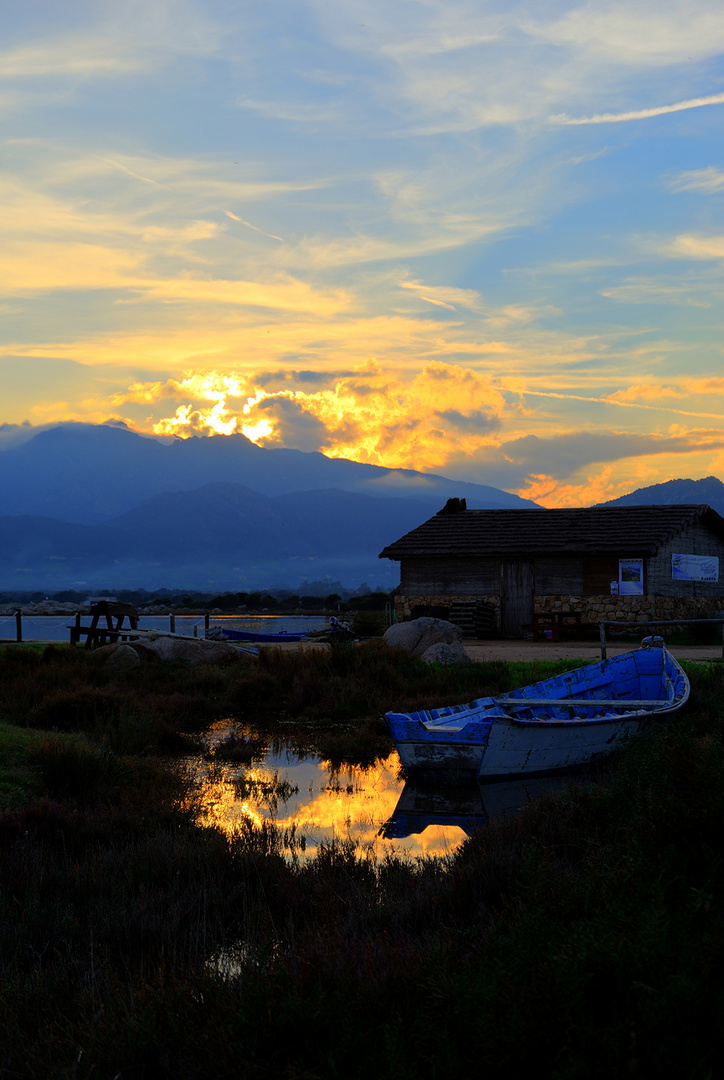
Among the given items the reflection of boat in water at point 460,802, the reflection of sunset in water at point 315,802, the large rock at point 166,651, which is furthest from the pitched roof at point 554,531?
the reflection of boat in water at point 460,802

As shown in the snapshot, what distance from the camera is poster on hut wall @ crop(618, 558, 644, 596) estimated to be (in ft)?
115

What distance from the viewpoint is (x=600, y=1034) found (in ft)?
11.2

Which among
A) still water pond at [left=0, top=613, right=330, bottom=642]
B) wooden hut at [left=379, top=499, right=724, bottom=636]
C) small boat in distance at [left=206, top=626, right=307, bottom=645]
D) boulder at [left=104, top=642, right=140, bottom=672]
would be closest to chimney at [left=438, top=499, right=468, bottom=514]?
wooden hut at [left=379, top=499, right=724, bottom=636]

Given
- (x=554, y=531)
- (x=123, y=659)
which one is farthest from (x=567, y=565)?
(x=123, y=659)

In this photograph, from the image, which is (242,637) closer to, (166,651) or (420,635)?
(420,635)

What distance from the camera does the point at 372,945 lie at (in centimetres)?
502

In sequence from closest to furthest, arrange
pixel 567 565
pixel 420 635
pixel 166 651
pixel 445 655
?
1. pixel 166 651
2. pixel 445 655
3. pixel 420 635
4. pixel 567 565

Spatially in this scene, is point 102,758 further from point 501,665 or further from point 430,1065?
point 501,665

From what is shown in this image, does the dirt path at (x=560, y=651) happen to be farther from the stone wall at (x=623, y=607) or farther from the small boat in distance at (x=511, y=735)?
the small boat in distance at (x=511, y=735)

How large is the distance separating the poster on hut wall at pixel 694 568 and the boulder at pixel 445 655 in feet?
55.6

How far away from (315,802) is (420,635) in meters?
15.9

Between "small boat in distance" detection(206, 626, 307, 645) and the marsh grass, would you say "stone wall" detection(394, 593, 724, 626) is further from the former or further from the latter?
the marsh grass

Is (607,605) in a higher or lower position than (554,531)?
lower

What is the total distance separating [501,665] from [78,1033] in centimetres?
1774
